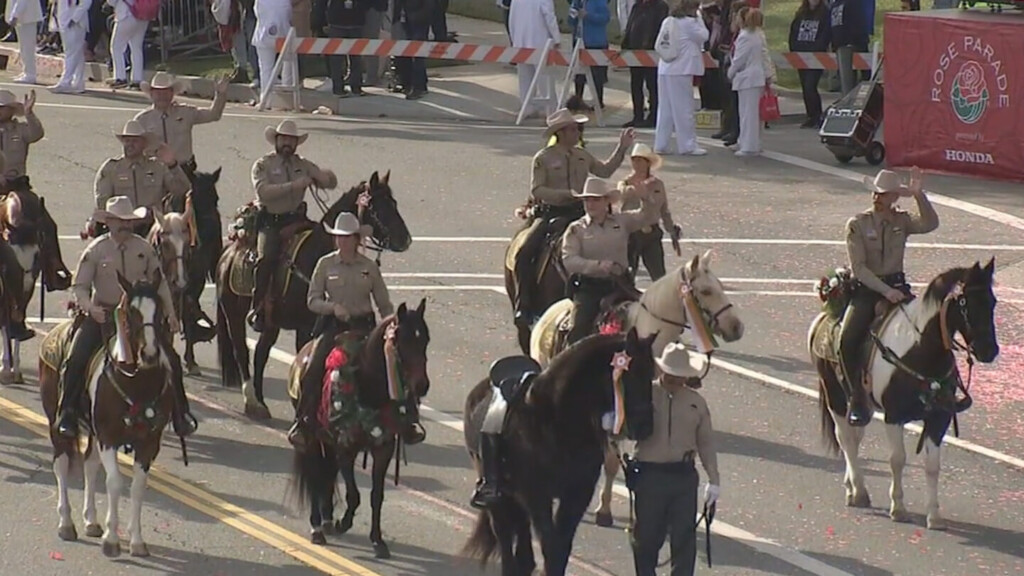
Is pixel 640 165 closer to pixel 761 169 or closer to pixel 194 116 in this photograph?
pixel 194 116

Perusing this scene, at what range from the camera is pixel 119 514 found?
15539 millimetres

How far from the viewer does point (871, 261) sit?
15.8 meters

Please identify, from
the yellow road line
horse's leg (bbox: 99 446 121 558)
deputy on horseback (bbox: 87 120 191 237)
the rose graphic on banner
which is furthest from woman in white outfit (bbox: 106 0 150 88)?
horse's leg (bbox: 99 446 121 558)

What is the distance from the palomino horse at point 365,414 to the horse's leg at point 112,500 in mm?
1290

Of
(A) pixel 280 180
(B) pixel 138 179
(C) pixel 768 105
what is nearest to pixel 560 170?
(A) pixel 280 180

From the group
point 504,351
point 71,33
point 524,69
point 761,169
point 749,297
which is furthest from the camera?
point 71,33

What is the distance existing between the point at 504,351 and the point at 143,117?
4332mm

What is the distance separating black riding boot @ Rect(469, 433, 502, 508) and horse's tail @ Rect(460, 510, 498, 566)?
0.93 ft

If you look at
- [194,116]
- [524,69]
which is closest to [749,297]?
[194,116]

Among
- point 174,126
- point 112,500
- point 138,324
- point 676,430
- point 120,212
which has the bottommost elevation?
point 112,500

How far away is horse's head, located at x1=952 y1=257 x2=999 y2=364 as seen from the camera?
14.4m

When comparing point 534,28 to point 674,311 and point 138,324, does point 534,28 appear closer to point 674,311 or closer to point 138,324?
point 674,311

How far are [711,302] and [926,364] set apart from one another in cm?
185

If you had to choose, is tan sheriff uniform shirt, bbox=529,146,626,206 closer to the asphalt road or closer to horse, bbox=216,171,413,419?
horse, bbox=216,171,413,419
